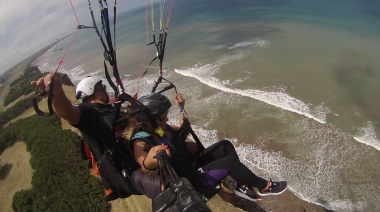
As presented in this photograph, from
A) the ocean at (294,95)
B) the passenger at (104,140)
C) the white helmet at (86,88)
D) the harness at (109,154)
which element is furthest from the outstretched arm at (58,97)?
the ocean at (294,95)

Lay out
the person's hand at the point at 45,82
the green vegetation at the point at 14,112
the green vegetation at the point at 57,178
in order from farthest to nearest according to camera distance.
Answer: the green vegetation at the point at 14,112 → the green vegetation at the point at 57,178 → the person's hand at the point at 45,82

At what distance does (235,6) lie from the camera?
127ft

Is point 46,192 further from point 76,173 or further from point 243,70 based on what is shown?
A: point 243,70

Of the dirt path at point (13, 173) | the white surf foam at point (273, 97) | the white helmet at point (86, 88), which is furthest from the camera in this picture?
the dirt path at point (13, 173)

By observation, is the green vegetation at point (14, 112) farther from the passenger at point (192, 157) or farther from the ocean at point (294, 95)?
the passenger at point (192, 157)

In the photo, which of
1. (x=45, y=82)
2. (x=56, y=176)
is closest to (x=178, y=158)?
(x=45, y=82)

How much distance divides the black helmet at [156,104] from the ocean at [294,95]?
5687mm

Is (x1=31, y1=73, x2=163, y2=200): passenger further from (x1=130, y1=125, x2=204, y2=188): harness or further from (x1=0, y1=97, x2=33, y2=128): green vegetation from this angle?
(x1=0, y1=97, x2=33, y2=128): green vegetation

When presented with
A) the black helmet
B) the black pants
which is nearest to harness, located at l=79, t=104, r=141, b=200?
Answer: the black helmet

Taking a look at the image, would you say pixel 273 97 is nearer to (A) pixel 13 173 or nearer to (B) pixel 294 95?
(B) pixel 294 95

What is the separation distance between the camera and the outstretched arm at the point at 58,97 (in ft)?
7.49

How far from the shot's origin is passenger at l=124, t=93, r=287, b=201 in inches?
111

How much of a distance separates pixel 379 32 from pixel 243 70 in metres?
12.7

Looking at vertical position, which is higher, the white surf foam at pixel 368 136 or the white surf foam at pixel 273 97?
the white surf foam at pixel 273 97
